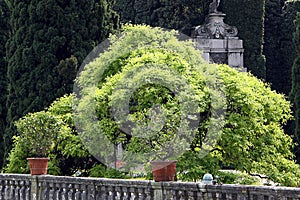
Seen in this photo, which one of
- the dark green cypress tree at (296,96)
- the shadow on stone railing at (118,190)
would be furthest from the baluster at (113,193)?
the dark green cypress tree at (296,96)

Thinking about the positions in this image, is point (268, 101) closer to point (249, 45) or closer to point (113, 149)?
point (113, 149)

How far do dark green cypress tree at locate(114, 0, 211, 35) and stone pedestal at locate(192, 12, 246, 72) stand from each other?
2032 mm

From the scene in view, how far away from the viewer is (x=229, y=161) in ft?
55.2

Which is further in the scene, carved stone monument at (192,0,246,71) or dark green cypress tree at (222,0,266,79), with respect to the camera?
dark green cypress tree at (222,0,266,79)

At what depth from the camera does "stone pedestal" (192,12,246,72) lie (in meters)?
29.9

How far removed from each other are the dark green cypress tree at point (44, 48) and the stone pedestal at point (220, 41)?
21.9ft

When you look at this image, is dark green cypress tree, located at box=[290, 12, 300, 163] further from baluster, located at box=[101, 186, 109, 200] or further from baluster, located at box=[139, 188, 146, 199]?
baluster, located at box=[139, 188, 146, 199]

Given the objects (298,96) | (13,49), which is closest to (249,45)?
(298,96)

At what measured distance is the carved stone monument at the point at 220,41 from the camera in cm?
2988

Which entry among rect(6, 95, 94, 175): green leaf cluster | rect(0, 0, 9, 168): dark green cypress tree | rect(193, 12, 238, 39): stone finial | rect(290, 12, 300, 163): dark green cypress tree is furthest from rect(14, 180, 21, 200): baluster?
rect(193, 12, 238, 39): stone finial

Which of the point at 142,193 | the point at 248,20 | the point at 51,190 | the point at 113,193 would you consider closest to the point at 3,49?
the point at 248,20

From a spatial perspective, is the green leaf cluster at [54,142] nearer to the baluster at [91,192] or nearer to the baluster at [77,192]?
the baluster at [77,192]

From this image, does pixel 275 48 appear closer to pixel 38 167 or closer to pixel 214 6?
pixel 214 6

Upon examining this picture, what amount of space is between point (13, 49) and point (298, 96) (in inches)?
417
